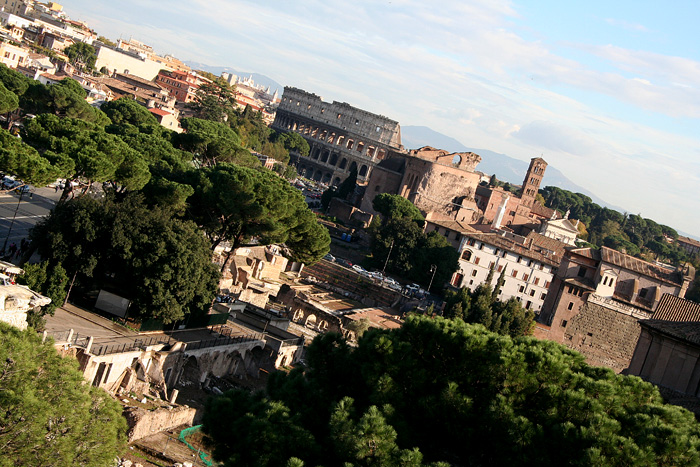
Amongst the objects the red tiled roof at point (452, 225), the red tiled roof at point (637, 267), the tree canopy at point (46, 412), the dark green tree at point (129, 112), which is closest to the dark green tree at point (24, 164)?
the tree canopy at point (46, 412)

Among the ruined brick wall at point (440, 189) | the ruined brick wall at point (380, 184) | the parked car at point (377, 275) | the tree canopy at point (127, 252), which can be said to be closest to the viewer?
the tree canopy at point (127, 252)

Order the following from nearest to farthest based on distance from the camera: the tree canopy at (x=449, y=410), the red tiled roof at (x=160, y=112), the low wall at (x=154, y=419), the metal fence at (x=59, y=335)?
the tree canopy at (x=449, y=410), the low wall at (x=154, y=419), the metal fence at (x=59, y=335), the red tiled roof at (x=160, y=112)

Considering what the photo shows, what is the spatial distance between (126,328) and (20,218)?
13146 millimetres

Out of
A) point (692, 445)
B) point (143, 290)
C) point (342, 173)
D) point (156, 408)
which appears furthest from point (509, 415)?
point (342, 173)

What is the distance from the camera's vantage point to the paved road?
31211 mm

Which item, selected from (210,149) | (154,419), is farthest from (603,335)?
(154,419)

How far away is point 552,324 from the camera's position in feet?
156

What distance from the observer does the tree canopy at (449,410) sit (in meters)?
12.1

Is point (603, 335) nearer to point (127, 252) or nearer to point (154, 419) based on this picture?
point (127, 252)

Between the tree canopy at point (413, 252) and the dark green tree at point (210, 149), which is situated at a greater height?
the dark green tree at point (210, 149)

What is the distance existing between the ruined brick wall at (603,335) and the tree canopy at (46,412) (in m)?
37.6

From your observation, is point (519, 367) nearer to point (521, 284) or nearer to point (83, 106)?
point (521, 284)

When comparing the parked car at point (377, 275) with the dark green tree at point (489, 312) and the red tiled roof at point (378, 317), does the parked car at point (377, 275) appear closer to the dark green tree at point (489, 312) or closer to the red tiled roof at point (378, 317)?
the red tiled roof at point (378, 317)

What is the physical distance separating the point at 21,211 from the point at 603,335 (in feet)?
118
